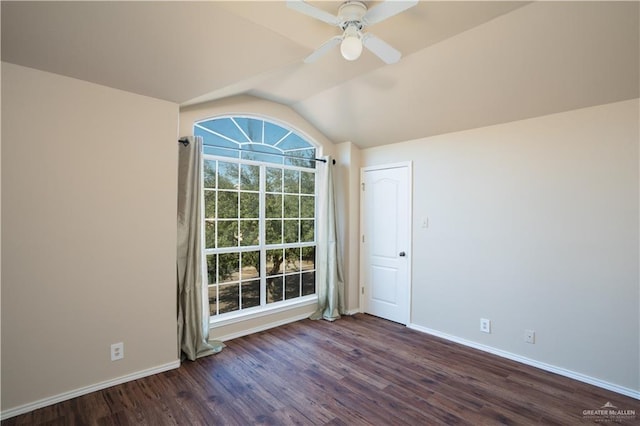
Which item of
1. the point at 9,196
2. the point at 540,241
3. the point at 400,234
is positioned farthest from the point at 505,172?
the point at 9,196

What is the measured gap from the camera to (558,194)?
2824 mm

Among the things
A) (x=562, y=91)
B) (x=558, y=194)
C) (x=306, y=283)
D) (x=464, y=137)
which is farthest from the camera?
(x=306, y=283)

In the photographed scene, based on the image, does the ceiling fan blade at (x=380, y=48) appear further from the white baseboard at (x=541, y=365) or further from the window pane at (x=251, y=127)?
the white baseboard at (x=541, y=365)

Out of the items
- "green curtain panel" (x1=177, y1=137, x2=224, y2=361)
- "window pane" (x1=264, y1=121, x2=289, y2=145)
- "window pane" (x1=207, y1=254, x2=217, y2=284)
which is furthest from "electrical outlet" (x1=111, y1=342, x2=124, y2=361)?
"window pane" (x1=264, y1=121, x2=289, y2=145)

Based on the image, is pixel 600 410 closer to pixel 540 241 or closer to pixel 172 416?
pixel 540 241

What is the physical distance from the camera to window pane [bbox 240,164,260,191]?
369cm

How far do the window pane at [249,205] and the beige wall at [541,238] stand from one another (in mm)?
1966

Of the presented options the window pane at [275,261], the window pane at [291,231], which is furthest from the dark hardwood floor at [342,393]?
the window pane at [291,231]

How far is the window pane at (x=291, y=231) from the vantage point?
4129 millimetres

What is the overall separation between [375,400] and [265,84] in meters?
3.06

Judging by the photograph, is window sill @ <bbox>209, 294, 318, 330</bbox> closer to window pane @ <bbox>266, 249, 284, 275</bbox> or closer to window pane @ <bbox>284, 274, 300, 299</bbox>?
window pane @ <bbox>284, 274, 300, 299</bbox>

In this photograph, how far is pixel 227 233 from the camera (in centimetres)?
357

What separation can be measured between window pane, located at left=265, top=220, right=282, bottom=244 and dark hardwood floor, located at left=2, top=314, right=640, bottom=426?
1257 mm

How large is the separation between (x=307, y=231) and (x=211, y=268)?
1.42m
